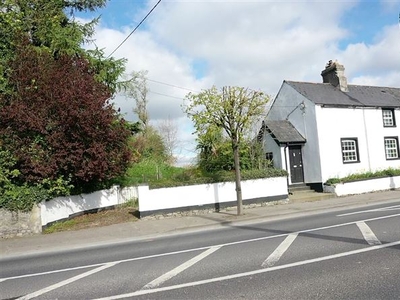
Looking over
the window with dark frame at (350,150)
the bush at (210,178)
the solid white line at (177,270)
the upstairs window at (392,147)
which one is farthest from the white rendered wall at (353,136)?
the solid white line at (177,270)

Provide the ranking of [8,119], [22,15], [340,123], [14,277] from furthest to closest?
[340,123]
[22,15]
[8,119]
[14,277]

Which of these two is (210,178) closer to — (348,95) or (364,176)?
(364,176)

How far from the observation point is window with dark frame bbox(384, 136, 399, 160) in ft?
75.5

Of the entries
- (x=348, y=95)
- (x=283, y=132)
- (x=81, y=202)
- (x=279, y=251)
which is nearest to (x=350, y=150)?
(x=348, y=95)

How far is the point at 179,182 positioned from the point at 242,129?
12.1 ft

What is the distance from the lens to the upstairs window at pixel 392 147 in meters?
23.0

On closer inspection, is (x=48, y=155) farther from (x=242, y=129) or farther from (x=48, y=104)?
(x=242, y=129)

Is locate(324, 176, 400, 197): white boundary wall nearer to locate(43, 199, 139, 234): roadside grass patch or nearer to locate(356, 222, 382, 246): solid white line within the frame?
locate(356, 222, 382, 246): solid white line

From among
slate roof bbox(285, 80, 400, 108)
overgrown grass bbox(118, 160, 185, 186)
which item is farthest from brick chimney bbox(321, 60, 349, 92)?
overgrown grass bbox(118, 160, 185, 186)

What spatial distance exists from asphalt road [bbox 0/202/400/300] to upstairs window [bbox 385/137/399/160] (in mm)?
14945

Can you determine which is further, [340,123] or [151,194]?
[340,123]

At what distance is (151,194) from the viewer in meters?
14.7

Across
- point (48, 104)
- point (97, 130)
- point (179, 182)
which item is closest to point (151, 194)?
point (179, 182)

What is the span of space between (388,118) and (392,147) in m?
1.99
